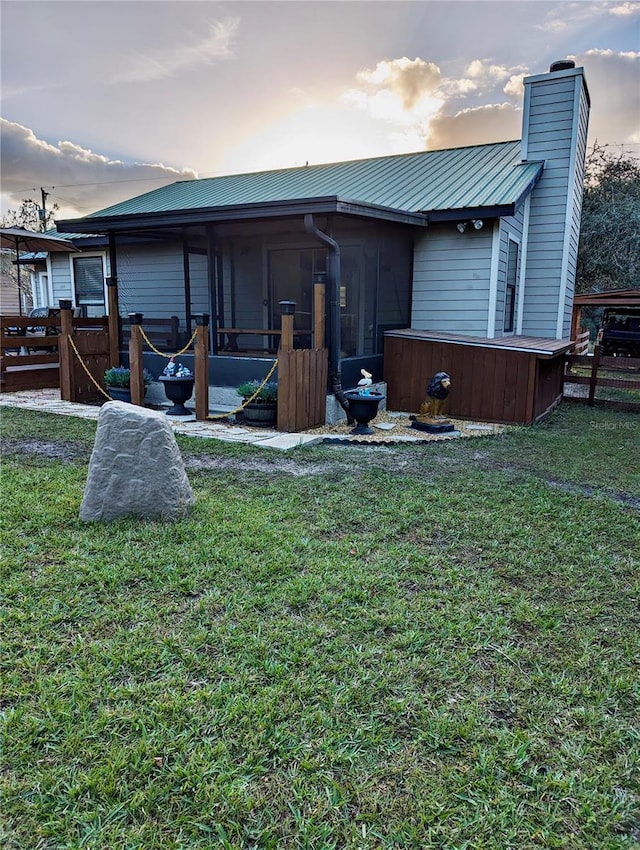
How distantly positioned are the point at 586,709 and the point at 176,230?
8466mm

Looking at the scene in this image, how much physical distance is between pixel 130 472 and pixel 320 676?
6.43ft

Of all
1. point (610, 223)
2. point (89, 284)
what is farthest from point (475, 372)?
point (610, 223)

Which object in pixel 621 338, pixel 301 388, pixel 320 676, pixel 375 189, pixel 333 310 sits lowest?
pixel 320 676

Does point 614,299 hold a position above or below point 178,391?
above

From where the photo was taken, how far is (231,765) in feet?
5.68

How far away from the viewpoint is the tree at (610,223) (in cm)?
1731

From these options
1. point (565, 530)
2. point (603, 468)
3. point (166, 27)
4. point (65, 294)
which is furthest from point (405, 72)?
point (565, 530)

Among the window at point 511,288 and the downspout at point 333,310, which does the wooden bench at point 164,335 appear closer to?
the downspout at point 333,310

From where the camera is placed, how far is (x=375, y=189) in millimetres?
9297

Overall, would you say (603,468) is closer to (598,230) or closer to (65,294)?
(65,294)

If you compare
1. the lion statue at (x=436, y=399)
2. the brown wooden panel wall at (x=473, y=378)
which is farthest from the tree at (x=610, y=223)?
the lion statue at (x=436, y=399)

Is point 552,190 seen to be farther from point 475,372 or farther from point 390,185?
point 475,372

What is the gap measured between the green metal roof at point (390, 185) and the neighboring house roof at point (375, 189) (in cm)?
1

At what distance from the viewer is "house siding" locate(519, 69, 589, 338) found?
910 centimetres
